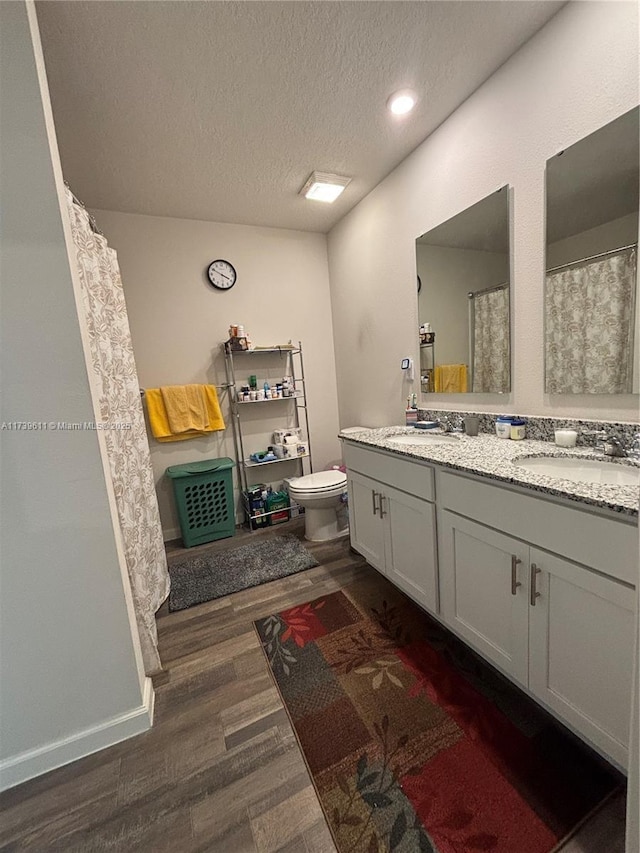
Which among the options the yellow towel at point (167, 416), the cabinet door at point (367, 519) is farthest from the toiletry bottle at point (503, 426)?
the yellow towel at point (167, 416)

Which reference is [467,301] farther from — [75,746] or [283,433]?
[75,746]

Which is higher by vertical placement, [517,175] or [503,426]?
[517,175]

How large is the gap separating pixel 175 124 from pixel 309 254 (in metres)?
1.48

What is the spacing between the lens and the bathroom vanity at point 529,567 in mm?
838

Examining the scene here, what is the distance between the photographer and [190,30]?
4.07ft

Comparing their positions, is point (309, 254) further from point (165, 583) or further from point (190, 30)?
point (165, 583)

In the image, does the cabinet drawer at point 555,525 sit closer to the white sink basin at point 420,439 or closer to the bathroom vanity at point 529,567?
the bathroom vanity at point 529,567

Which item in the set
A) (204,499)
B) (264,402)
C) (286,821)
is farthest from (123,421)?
(286,821)

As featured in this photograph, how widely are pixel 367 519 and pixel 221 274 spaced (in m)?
2.23

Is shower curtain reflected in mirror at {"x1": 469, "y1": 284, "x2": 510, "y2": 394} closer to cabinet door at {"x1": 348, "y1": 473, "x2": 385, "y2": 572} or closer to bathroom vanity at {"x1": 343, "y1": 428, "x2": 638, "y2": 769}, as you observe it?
bathroom vanity at {"x1": 343, "y1": 428, "x2": 638, "y2": 769}

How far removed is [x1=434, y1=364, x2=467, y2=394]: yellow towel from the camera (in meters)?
1.89

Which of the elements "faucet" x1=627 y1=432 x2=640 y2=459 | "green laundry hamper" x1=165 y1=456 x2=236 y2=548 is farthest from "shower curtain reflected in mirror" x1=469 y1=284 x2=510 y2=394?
"green laundry hamper" x1=165 y1=456 x2=236 y2=548

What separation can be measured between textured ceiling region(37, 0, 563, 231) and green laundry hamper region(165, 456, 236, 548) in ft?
6.36

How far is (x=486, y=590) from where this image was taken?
1183 millimetres
